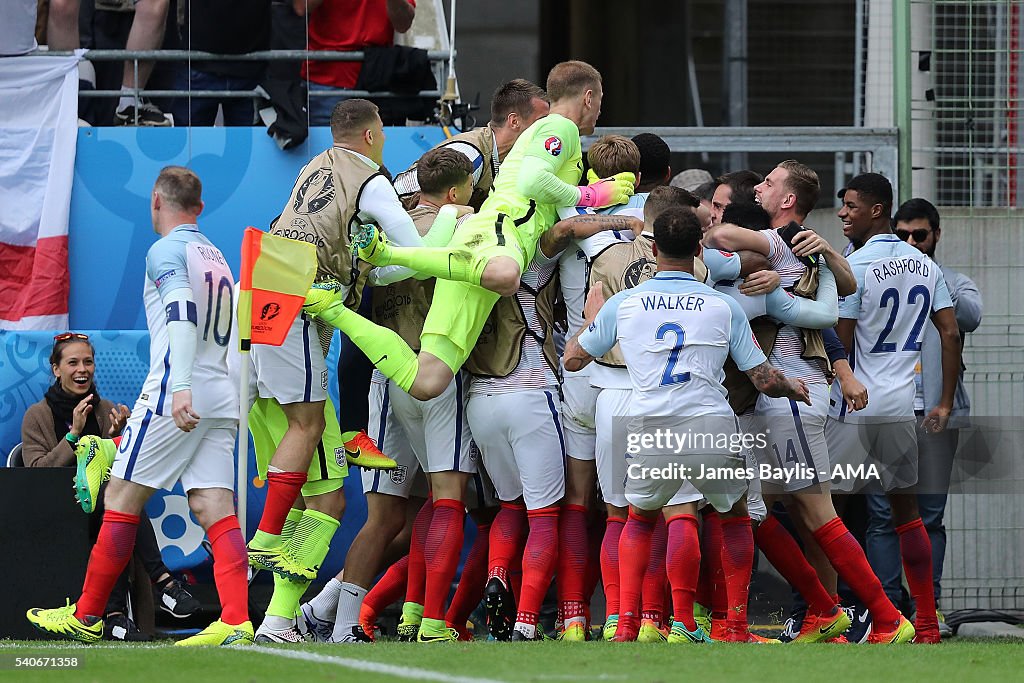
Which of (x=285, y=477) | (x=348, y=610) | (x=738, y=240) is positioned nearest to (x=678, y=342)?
(x=738, y=240)

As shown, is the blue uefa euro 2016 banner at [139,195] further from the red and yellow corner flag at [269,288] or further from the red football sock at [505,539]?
the red football sock at [505,539]

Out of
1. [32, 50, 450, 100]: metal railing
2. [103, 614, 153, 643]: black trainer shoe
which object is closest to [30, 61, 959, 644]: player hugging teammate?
[103, 614, 153, 643]: black trainer shoe

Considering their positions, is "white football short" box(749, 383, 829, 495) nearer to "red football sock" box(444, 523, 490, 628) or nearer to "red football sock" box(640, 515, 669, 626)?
"red football sock" box(640, 515, 669, 626)

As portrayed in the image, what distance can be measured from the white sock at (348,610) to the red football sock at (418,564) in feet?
0.84

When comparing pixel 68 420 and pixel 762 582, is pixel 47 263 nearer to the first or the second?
pixel 68 420

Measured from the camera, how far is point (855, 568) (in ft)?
23.4

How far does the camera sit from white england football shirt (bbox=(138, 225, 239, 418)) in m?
6.84

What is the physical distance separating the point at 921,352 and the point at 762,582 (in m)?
2.83

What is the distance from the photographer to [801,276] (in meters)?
7.35

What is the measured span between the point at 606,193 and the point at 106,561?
2958 mm

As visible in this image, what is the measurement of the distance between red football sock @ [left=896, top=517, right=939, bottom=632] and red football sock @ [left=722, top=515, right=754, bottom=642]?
86 centimetres

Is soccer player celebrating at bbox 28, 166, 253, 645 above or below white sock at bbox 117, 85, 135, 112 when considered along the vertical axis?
below

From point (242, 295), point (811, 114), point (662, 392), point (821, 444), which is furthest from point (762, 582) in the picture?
point (811, 114)

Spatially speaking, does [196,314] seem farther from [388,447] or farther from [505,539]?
[505,539]
